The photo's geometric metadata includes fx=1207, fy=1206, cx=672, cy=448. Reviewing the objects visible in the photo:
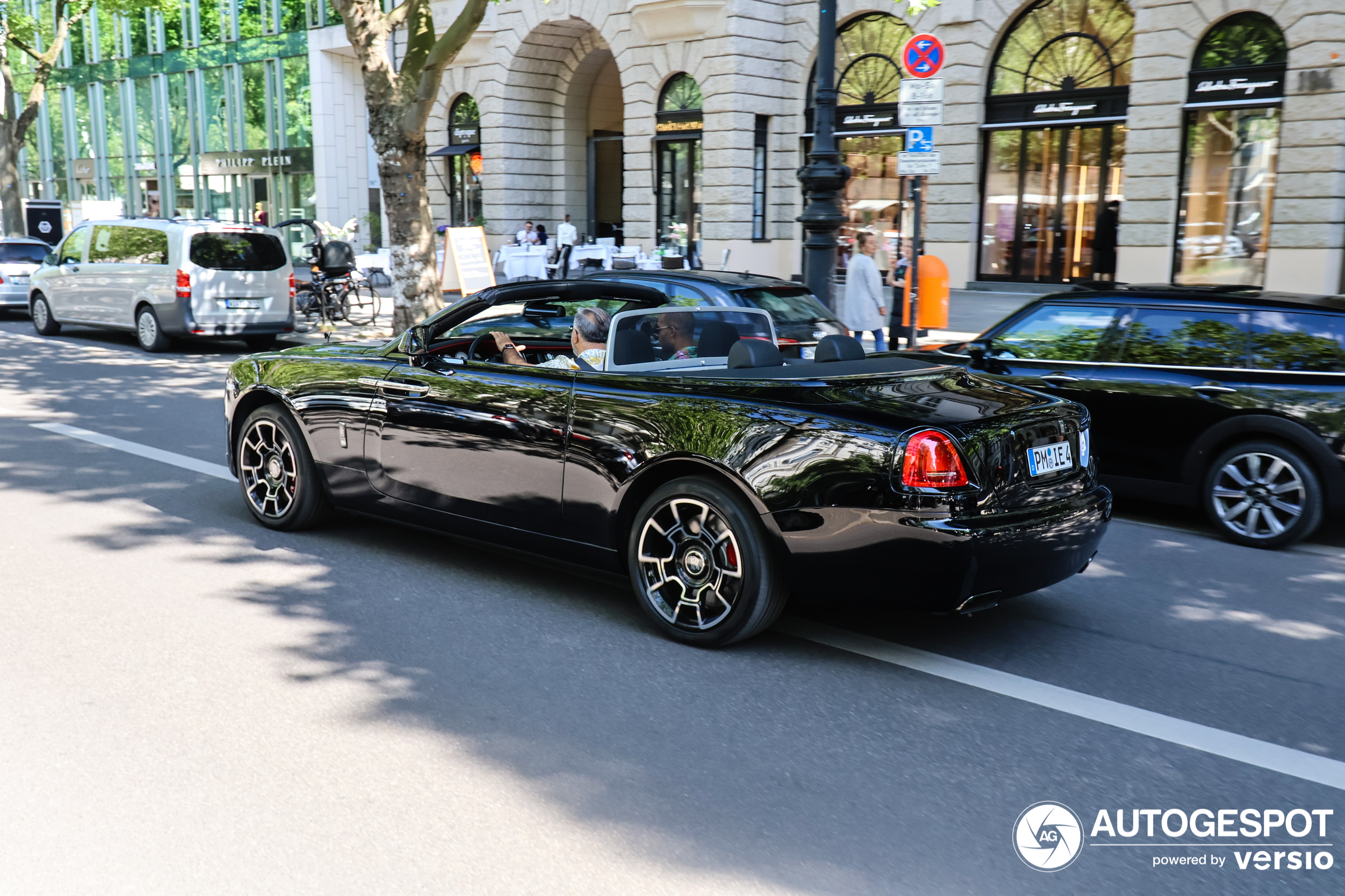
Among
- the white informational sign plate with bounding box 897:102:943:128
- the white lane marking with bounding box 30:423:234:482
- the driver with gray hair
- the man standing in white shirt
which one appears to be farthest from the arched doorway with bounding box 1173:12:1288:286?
the white lane marking with bounding box 30:423:234:482

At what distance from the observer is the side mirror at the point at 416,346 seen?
5.89 metres

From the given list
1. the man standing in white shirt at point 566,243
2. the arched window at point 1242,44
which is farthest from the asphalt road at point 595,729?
the man standing in white shirt at point 566,243

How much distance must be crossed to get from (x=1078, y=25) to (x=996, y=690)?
20239 mm

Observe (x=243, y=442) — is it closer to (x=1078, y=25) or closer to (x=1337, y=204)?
(x=1337, y=204)

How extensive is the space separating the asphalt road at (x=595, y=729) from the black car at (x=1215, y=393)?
55 centimetres

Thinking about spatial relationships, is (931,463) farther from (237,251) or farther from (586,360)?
(237,251)

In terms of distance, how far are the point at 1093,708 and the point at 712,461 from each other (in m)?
1.62

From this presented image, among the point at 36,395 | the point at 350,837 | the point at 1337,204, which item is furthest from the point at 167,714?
the point at 1337,204

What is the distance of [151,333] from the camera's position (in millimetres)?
16328

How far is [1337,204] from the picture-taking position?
59.7 ft

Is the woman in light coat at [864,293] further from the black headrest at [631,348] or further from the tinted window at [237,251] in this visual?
the tinted window at [237,251]

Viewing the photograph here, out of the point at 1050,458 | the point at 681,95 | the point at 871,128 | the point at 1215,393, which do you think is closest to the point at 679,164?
the point at 681,95

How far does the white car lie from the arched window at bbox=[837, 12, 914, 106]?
15.8 m

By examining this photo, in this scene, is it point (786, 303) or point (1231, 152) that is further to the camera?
point (1231, 152)
